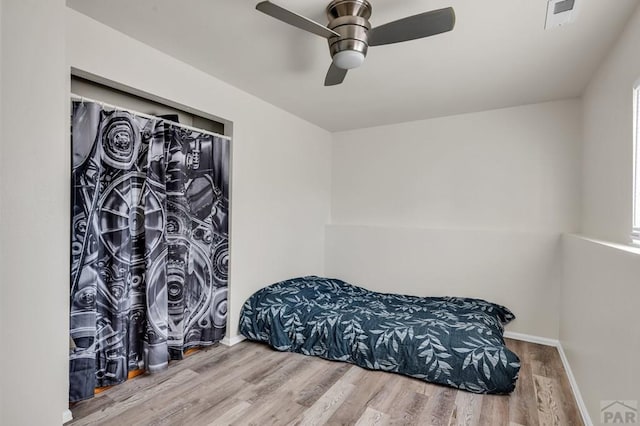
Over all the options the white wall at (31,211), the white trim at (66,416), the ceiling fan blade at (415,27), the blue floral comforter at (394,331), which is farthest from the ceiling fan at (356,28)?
the white trim at (66,416)

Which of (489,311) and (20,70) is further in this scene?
(489,311)

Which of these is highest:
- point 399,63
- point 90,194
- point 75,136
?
point 399,63

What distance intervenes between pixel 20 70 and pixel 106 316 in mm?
1616

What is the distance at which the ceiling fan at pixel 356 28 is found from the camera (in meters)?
1.53

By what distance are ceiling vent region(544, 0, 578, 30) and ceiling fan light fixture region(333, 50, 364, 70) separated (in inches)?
39.7

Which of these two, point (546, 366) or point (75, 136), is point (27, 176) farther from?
point (546, 366)

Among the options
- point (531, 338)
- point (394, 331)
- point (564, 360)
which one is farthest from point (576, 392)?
point (394, 331)

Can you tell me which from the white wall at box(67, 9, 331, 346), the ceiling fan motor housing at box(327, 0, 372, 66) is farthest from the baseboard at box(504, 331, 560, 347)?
the ceiling fan motor housing at box(327, 0, 372, 66)

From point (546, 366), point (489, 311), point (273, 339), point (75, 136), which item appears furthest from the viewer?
point (489, 311)

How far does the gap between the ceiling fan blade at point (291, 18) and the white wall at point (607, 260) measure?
5.38 feet

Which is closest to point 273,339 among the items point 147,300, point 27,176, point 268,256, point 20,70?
point 268,256

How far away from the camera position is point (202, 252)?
2.70 m

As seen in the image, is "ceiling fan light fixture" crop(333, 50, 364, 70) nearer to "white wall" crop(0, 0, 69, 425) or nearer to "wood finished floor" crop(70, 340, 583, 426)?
"white wall" crop(0, 0, 69, 425)

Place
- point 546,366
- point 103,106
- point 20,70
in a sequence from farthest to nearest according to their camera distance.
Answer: point 546,366, point 103,106, point 20,70
